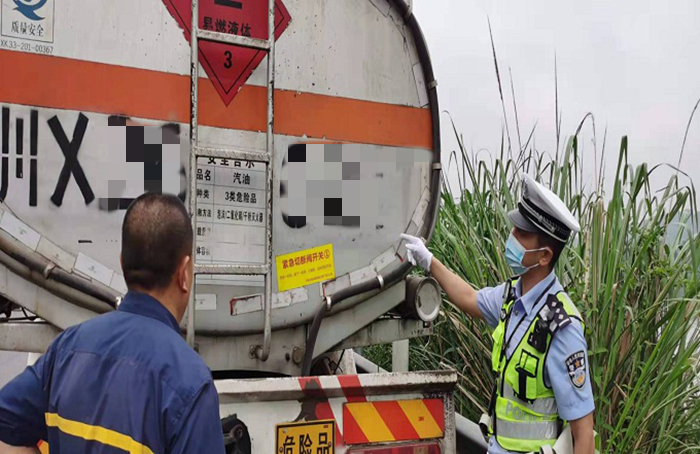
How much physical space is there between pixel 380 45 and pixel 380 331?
124cm

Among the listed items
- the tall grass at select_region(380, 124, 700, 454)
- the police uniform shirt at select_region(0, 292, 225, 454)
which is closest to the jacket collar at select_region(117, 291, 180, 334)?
the police uniform shirt at select_region(0, 292, 225, 454)

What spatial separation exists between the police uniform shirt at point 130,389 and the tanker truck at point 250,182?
520 mm

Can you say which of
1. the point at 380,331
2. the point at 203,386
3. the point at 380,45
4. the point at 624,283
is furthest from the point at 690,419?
the point at 203,386

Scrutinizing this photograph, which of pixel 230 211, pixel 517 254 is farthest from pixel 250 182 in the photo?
pixel 517 254

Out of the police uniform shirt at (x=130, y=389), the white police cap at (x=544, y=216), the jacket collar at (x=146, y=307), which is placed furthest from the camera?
the white police cap at (x=544, y=216)

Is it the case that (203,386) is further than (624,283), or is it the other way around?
(624,283)

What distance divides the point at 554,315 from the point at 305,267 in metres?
0.96

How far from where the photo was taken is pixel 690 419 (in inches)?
129

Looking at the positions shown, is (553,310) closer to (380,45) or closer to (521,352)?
(521,352)

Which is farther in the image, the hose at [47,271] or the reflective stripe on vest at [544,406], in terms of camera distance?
the reflective stripe on vest at [544,406]

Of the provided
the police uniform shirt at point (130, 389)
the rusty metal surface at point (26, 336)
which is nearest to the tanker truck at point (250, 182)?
the rusty metal surface at point (26, 336)

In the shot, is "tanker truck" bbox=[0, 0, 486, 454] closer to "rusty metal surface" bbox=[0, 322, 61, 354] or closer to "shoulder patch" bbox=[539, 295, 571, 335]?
"rusty metal surface" bbox=[0, 322, 61, 354]

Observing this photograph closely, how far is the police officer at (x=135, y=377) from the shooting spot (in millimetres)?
1398

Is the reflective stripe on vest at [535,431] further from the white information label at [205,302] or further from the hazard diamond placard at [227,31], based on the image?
the hazard diamond placard at [227,31]
